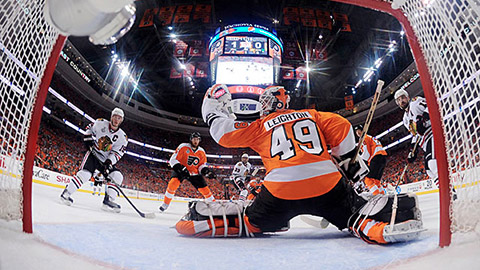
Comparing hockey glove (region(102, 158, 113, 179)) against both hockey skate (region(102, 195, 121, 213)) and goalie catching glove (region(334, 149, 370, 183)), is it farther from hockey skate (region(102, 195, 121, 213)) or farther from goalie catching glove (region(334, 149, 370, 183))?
goalie catching glove (region(334, 149, 370, 183))

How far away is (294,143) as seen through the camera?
1.54 metres

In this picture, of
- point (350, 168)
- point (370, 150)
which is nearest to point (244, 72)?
point (370, 150)

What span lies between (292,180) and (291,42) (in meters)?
12.2

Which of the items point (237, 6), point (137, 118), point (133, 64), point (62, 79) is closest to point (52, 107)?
point (62, 79)

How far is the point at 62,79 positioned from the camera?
11.6 m

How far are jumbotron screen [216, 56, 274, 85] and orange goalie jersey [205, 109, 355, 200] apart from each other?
7.99 meters

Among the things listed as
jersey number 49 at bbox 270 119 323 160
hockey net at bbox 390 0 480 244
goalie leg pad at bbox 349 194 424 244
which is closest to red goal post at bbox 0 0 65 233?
jersey number 49 at bbox 270 119 323 160

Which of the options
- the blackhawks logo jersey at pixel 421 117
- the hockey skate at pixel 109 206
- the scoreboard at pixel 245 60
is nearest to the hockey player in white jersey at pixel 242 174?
the scoreboard at pixel 245 60

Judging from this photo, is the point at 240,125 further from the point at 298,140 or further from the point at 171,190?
the point at 171,190

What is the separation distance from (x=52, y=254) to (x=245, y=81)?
29.6ft

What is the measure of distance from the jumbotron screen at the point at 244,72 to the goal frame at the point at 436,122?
8.70m

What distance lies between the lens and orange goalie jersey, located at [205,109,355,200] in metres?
1.45

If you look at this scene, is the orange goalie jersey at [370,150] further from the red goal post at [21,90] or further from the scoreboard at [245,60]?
the scoreboard at [245,60]

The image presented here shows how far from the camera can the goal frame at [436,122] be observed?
0.86m
